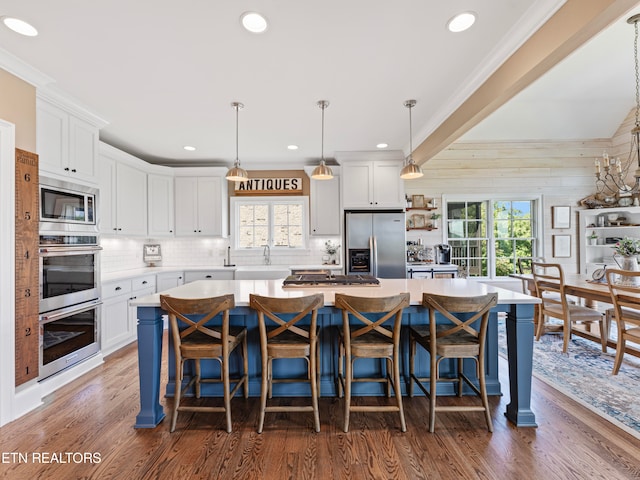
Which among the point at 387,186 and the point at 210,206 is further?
the point at 210,206

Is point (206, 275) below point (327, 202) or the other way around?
below

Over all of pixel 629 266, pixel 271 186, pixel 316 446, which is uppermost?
pixel 271 186

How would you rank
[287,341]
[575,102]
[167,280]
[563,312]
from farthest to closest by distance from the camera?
[575,102]
[167,280]
[563,312]
[287,341]

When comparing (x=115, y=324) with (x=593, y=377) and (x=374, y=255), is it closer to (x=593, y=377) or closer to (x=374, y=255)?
(x=374, y=255)

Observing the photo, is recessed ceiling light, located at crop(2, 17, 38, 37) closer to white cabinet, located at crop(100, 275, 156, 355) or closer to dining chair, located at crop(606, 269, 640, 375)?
white cabinet, located at crop(100, 275, 156, 355)

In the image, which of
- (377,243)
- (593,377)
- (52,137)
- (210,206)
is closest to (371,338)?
(593,377)

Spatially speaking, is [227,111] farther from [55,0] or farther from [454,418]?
[454,418]

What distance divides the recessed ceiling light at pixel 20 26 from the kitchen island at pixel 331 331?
77.0 inches

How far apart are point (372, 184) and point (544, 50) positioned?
3.05m

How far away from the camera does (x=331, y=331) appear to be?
2557 millimetres

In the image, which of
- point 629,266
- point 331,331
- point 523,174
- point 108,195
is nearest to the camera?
point 331,331

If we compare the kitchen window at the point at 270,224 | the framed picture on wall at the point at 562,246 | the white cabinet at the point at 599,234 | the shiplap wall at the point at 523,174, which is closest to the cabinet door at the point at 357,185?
the kitchen window at the point at 270,224

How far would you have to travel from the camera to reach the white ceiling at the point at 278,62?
1919mm

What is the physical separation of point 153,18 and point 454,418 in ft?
11.3
